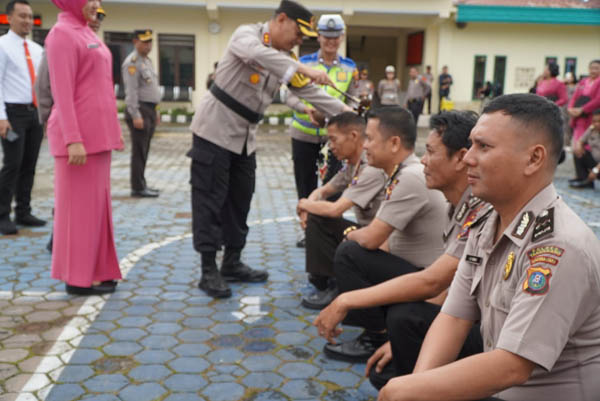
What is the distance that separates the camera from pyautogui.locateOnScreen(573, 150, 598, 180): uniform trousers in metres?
9.05

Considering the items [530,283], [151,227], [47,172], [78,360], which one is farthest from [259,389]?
[47,172]

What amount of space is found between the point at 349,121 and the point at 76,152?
5.90ft

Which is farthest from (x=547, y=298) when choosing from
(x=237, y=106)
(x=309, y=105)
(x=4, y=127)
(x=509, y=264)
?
(x=4, y=127)

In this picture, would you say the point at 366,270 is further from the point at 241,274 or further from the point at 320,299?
the point at 241,274

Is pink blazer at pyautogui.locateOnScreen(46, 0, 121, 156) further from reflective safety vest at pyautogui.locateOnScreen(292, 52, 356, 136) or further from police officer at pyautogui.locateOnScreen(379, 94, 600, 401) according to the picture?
police officer at pyautogui.locateOnScreen(379, 94, 600, 401)

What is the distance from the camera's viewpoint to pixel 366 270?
3.03m

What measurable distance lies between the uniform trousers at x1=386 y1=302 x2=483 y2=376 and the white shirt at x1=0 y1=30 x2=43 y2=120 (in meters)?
4.59

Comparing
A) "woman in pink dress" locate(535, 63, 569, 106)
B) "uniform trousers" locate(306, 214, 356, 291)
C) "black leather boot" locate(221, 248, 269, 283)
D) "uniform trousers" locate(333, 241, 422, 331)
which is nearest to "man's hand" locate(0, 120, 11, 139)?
"black leather boot" locate(221, 248, 269, 283)

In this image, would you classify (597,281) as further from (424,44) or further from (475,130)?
(424,44)

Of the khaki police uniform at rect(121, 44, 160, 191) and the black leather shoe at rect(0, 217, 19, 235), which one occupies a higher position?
the khaki police uniform at rect(121, 44, 160, 191)

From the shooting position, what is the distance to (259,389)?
112 inches

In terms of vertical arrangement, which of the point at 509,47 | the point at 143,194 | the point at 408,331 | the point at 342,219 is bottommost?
the point at 143,194

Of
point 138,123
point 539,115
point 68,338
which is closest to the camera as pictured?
point 539,115

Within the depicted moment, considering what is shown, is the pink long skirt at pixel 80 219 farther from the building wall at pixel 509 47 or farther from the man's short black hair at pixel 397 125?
the building wall at pixel 509 47
